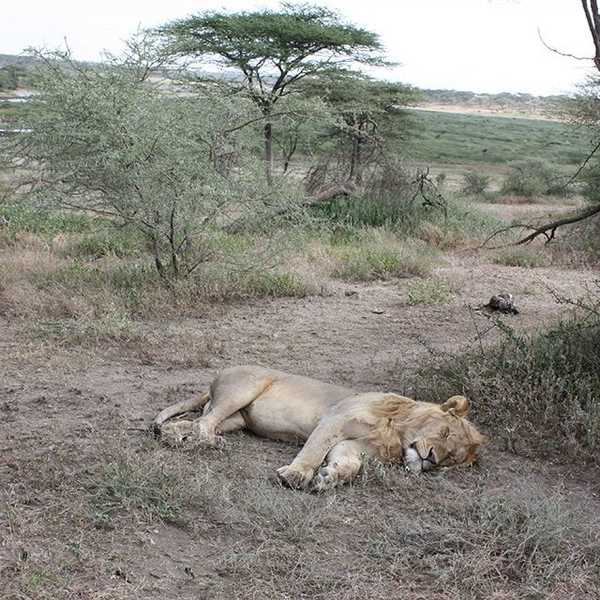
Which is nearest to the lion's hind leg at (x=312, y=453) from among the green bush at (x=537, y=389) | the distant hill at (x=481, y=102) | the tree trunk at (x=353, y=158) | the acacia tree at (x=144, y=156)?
the green bush at (x=537, y=389)

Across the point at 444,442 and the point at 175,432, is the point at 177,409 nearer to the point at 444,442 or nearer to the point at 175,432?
the point at 175,432

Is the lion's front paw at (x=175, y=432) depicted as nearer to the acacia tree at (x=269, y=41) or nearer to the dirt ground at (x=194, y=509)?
the dirt ground at (x=194, y=509)

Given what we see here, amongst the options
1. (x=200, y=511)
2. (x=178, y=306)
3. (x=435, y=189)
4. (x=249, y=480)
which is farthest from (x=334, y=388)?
(x=435, y=189)

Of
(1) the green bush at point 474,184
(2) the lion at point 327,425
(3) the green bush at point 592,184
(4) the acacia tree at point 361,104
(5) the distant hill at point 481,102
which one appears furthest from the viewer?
(5) the distant hill at point 481,102

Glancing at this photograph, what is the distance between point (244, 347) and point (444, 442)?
122 inches

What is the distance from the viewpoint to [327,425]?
4340 mm

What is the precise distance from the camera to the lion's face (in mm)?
4250

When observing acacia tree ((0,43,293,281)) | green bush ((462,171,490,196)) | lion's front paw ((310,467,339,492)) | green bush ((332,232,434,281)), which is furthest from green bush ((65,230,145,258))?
green bush ((462,171,490,196))

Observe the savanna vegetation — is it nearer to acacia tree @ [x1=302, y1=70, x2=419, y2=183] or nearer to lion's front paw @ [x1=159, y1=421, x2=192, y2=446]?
lion's front paw @ [x1=159, y1=421, x2=192, y2=446]

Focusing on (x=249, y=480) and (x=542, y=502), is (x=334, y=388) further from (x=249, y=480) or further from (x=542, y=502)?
(x=542, y=502)

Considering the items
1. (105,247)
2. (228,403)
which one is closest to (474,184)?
(105,247)

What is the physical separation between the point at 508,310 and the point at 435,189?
7.40 meters

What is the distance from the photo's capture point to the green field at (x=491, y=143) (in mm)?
36594

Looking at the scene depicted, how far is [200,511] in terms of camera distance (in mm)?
3869
